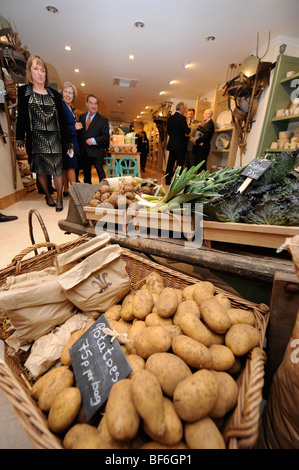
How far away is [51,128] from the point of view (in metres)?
3.17

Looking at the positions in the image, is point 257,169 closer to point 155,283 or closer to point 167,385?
point 155,283

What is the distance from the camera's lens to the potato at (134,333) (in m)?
0.78

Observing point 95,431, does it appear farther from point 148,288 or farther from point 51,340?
point 148,288

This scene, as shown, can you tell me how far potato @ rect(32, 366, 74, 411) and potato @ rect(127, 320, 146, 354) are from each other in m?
0.22

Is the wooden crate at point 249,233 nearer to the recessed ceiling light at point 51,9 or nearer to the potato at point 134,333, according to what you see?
the potato at point 134,333

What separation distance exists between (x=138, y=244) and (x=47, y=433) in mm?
1018

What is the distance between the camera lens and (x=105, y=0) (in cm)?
A: 319

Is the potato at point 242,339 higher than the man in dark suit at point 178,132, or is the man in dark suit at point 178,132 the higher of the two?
the man in dark suit at point 178,132

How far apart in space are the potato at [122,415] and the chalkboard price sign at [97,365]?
0.07 metres

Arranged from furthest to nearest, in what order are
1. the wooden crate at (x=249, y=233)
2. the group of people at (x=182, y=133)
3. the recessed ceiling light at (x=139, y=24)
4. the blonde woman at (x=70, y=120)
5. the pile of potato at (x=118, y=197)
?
the group of people at (x=182, y=133)
the recessed ceiling light at (x=139, y=24)
the blonde woman at (x=70, y=120)
the pile of potato at (x=118, y=197)
the wooden crate at (x=249, y=233)

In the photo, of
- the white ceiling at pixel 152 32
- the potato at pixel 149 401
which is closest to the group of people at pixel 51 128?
the white ceiling at pixel 152 32

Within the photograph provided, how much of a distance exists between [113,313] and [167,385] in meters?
0.46

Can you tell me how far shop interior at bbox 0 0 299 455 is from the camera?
2.39ft
